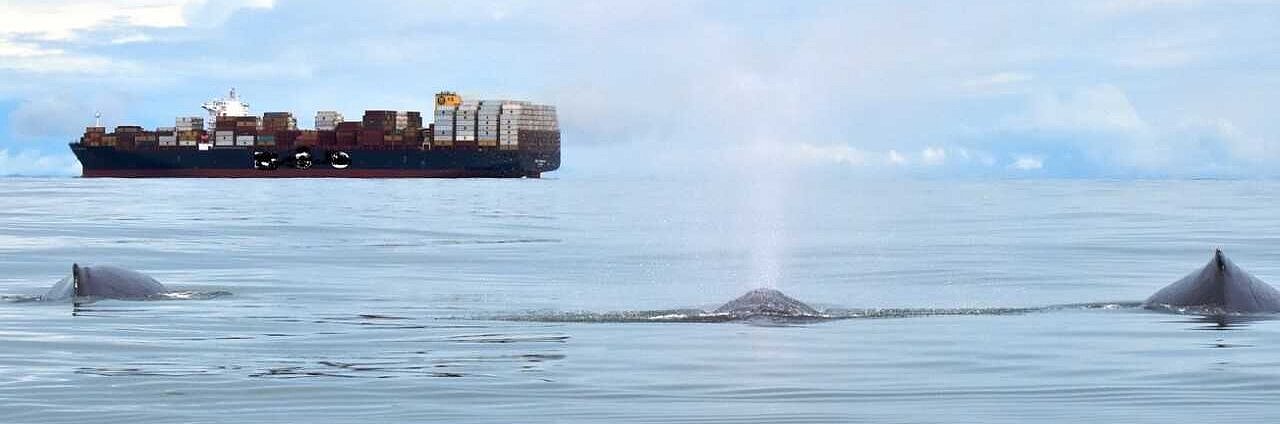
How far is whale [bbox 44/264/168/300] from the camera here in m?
24.2

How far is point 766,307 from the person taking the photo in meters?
21.3

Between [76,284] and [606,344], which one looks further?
[76,284]

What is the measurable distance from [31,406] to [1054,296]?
17.2 meters

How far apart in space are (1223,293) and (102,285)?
14.5 metres

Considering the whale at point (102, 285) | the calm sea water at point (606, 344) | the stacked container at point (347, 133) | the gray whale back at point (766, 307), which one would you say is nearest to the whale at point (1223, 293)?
the calm sea water at point (606, 344)

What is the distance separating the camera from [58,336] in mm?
18844

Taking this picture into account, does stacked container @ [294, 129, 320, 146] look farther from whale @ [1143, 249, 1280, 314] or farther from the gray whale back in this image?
whale @ [1143, 249, 1280, 314]

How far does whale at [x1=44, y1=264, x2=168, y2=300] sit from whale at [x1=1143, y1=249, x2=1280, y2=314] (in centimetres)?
1345

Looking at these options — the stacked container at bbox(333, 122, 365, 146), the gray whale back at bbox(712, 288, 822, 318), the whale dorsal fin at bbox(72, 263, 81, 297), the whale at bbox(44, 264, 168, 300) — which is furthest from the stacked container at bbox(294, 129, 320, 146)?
the gray whale back at bbox(712, 288, 822, 318)

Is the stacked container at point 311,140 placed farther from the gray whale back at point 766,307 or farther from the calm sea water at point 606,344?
the gray whale back at point 766,307

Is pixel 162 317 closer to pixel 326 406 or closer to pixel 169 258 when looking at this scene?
pixel 326 406

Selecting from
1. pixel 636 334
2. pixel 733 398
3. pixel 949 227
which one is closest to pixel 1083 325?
pixel 636 334

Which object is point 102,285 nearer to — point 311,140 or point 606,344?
point 606,344

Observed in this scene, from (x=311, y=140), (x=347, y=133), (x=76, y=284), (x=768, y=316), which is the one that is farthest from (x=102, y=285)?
(x=311, y=140)
